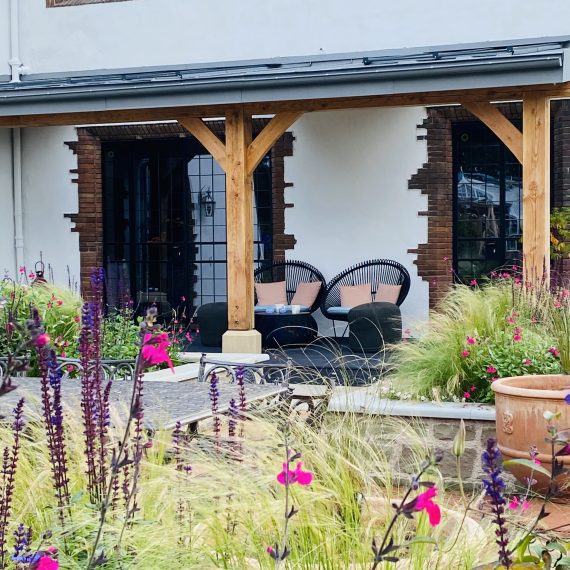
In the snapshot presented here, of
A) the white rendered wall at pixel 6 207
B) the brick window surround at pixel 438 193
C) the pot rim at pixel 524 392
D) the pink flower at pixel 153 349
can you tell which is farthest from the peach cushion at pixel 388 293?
the pink flower at pixel 153 349

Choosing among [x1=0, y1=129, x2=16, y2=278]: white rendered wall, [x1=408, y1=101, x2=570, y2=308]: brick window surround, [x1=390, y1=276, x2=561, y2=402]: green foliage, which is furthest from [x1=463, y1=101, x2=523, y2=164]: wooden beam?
[x1=0, y1=129, x2=16, y2=278]: white rendered wall

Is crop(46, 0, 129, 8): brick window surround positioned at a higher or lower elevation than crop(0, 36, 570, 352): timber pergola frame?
higher

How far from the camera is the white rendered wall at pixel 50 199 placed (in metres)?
12.0

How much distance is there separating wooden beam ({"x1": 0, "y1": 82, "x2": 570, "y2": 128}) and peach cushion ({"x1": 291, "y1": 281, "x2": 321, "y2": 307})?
87.9 inches

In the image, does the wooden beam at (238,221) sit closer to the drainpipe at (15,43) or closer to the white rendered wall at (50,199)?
the white rendered wall at (50,199)

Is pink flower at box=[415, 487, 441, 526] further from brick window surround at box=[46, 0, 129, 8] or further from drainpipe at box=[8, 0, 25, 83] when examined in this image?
drainpipe at box=[8, 0, 25, 83]

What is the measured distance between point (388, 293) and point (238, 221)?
2048 millimetres

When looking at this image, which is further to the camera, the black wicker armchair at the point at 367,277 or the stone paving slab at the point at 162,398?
the black wicker armchair at the point at 367,277

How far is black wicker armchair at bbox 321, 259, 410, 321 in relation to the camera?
10.6 m

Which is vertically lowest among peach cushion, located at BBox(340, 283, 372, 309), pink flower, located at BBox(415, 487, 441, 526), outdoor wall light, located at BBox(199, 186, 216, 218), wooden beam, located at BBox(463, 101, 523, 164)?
peach cushion, located at BBox(340, 283, 372, 309)

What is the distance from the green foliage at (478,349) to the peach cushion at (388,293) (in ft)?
12.2

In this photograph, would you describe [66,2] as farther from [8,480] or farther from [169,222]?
[8,480]

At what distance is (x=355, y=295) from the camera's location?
1045cm

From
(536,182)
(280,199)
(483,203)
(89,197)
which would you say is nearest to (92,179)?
(89,197)
